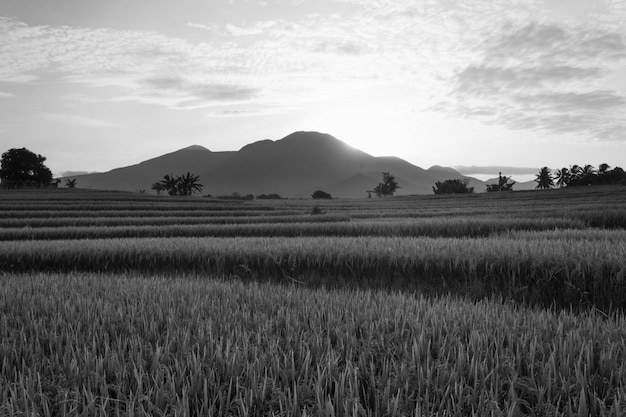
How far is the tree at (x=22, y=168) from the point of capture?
78.8 m

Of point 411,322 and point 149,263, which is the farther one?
point 149,263

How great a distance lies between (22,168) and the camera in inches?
3125

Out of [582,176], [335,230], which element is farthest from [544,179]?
[335,230]

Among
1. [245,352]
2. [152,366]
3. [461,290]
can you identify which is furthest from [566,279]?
[152,366]

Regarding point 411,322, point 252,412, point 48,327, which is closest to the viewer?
point 252,412

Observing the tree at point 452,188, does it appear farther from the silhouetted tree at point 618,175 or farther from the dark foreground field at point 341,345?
the dark foreground field at point 341,345

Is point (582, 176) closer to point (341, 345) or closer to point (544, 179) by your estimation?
point (544, 179)

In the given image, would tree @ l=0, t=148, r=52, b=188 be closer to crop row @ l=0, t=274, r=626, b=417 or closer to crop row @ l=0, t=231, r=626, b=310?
crop row @ l=0, t=231, r=626, b=310

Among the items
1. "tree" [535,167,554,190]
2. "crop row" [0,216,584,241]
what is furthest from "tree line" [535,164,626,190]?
"crop row" [0,216,584,241]

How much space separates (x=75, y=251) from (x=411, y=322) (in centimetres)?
795

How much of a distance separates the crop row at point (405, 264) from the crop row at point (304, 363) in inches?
88.2

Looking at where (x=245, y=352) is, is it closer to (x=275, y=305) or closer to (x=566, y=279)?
(x=275, y=305)

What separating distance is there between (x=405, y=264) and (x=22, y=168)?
94.3m

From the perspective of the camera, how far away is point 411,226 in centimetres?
1379
